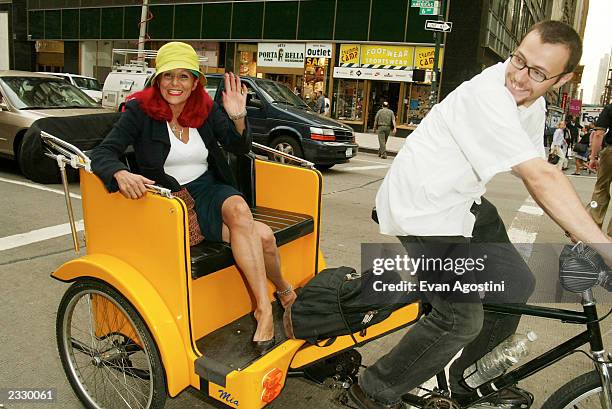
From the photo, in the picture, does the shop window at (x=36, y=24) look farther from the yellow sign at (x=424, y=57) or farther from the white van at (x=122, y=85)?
Result: the yellow sign at (x=424, y=57)

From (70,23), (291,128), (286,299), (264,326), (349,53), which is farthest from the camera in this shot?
(70,23)

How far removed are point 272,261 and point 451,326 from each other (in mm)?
1042

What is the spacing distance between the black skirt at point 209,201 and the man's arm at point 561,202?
153 cm

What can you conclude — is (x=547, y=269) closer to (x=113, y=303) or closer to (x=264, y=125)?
(x=113, y=303)

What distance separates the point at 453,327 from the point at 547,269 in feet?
1.69

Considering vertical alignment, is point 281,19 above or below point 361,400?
above

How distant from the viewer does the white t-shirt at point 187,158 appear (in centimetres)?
301

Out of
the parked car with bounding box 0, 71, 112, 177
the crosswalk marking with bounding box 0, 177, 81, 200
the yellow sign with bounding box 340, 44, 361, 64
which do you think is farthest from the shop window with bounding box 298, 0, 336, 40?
the crosswalk marking with bounding box 0, 177, 81, 200

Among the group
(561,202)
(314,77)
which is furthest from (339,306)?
(314,77)

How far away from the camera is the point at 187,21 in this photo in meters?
25.9

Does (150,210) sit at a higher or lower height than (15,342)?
higher


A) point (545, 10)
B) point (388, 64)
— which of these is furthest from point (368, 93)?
point (545, 10)

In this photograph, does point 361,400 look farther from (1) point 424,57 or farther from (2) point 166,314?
(1) point 424,57

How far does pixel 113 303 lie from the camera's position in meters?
2.60
